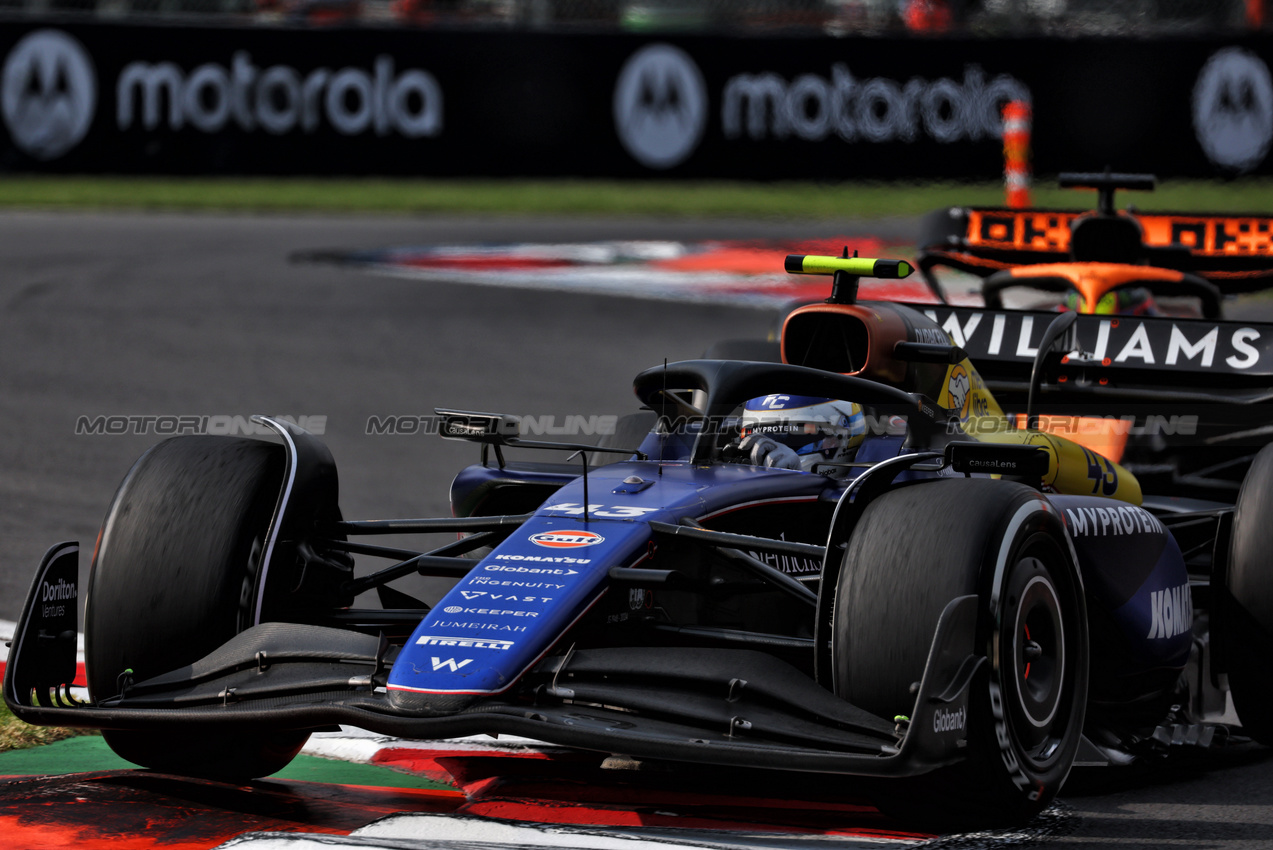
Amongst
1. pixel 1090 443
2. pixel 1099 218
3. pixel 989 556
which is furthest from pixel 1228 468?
pixel 989 556

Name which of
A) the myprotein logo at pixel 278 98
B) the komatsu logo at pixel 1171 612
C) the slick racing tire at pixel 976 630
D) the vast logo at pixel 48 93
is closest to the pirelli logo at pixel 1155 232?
the komatsu logo at pixel 1171 612

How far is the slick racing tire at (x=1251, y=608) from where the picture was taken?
16.5 ft

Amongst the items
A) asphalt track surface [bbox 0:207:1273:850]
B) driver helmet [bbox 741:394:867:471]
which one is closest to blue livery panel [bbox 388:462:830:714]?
driver helmet [bbox 741:394:867:471]

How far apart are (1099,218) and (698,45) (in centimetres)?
1122

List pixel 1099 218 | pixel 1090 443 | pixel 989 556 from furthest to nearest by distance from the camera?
pixel 1099 218, pixel 1090 443, pixel 989 556

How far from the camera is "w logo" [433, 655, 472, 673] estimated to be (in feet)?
12.7

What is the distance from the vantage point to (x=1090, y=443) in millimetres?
6660

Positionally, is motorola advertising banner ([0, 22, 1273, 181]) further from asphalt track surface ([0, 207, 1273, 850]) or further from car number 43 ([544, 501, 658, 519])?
car number 43 ([544, 501, 658, 519])

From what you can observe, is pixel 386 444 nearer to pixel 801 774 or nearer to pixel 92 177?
pixel 801 774

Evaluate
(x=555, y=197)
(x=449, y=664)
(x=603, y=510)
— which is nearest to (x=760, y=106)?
(x=555, y=197)

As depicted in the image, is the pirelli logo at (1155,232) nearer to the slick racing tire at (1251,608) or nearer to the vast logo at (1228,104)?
the slick racing tire at (1251,608)

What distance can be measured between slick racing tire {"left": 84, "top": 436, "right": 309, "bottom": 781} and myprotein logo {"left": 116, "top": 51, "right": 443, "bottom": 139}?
46.3 ft

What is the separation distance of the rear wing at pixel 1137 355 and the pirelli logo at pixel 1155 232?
1.62 m

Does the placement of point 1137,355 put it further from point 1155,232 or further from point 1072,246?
point 1155,232
